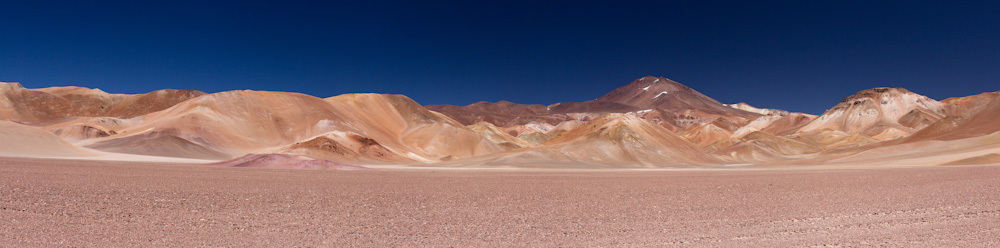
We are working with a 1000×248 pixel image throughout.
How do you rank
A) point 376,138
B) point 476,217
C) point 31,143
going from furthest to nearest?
point 376,138, point 31,143, point 476,217

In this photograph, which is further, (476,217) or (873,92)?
(873,92)

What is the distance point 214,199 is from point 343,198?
339cm

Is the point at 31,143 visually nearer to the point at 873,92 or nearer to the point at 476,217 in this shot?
the point at 476,217

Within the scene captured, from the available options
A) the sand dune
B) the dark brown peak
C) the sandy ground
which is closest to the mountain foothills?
the sand dune

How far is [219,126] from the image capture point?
87562mm

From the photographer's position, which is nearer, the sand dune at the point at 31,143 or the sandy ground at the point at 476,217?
the sandy ground at the point at 476,217

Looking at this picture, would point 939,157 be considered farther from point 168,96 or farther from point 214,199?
point 168,96

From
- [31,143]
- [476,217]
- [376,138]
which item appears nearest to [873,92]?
[376,138]

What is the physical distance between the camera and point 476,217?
513 inches

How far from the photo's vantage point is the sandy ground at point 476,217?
394 inches

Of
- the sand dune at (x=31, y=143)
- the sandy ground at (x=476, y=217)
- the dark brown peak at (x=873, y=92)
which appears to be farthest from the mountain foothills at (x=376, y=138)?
the sandy ground at (x=476, y=217)

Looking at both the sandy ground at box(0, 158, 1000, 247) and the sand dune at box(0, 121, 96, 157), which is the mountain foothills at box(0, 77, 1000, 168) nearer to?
the sand dune at box(0, 121, 96, 157)

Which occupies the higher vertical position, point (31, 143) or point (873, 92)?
point (873, 92)

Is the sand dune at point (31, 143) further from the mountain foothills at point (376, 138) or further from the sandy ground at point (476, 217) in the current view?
the sandy ground at point (476, 217)
